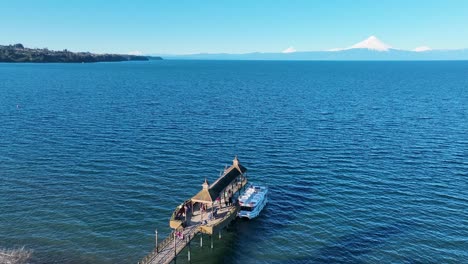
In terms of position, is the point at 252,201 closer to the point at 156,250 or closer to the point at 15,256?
the point at 156,250

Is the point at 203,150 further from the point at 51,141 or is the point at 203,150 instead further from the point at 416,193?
the point at 416,193

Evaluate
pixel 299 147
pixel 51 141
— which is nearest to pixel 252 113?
pixel 299 147

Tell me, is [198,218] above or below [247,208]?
above

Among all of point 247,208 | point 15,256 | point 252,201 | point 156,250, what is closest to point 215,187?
point 247,208

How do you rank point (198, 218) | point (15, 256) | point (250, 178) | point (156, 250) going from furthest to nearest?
point (250, 178)
point (198, 218)
point (15, 256)
point (156, 250)

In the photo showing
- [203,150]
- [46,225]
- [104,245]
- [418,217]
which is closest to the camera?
[104,245]

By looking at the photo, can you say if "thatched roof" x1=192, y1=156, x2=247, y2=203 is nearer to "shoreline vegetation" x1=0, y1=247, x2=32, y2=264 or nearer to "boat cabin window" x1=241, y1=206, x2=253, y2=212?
"boat cabin window" x1=241, y1=206, x2=253, y2=212

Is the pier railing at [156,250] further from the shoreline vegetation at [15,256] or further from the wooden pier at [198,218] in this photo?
the shoreline vegetation at [15,256]
